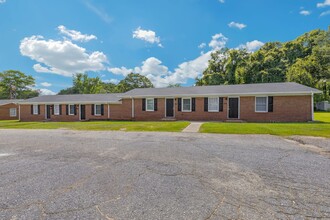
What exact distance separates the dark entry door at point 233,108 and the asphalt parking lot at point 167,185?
10.4 m

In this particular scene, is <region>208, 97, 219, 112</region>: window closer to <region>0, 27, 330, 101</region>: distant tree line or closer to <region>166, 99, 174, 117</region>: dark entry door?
<region>166, 99, 174, 117</region>: dark entry door

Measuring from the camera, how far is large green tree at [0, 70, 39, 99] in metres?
49.3

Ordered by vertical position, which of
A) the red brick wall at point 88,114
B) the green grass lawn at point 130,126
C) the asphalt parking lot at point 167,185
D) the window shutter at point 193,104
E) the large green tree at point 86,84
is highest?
the large green tree at point 86,84

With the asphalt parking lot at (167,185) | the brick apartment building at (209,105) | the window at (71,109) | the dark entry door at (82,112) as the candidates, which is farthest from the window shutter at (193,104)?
the window at (71,109)

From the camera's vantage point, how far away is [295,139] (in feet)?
25.8

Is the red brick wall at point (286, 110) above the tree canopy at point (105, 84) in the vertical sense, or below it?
below

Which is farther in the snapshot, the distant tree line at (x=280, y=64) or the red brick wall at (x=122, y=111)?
the distant tree line at (x=280, y=64)

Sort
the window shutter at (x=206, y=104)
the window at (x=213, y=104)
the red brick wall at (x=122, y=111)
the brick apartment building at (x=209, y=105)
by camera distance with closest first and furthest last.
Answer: the brick apartment building at (x=209, y=105)
the window at (x=213, y=104)
the window shutter at (x=206, y=104)
the red brick wall at (x=122, y=111)

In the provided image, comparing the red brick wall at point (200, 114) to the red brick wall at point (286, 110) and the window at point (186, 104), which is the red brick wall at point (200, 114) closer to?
the window at point (186, 104)

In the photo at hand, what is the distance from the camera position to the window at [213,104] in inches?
658

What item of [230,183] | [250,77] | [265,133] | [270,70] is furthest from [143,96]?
[270,70]

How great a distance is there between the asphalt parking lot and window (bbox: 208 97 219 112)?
10.9m

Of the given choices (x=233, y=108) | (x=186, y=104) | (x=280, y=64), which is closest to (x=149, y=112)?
(x=186, y=104)

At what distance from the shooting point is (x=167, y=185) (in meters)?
3.48
